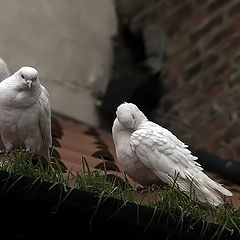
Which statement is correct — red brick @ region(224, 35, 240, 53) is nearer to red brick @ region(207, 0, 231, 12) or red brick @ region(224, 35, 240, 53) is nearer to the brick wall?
the brick wall

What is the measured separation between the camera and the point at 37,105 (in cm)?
464

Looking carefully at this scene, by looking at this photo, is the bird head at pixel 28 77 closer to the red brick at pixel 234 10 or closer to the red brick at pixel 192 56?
the red brick at pixel 234 10

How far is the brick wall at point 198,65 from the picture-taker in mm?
9273

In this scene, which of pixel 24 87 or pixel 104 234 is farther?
pixel 24 87

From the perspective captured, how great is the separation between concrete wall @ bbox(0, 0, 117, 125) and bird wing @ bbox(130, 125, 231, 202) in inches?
193

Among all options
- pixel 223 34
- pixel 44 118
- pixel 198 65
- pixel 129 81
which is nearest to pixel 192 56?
pixel 198 65

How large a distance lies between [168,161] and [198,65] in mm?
5203

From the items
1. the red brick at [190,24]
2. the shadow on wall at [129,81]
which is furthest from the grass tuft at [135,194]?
the red brick at [190,24]

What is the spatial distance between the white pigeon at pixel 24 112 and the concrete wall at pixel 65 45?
469cm

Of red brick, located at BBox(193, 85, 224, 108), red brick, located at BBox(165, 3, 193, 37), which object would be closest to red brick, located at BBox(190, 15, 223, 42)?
red brick, located at BBox(165, 3, 193, 37)

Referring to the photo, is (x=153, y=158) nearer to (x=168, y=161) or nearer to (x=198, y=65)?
(x=168, y=161)

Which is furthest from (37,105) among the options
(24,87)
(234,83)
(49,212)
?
(234,83)

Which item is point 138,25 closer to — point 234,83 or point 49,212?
point 234,83

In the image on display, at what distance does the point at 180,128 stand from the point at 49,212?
5.62m
